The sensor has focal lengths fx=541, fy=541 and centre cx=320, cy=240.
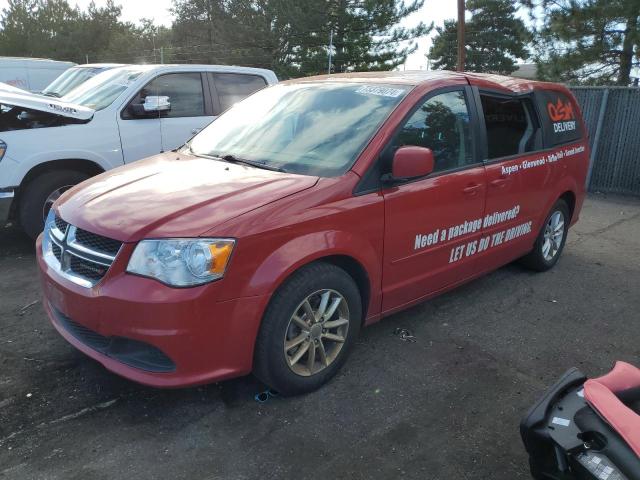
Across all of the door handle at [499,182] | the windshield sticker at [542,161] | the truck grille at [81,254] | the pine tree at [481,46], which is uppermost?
the pine tree at [481,46]

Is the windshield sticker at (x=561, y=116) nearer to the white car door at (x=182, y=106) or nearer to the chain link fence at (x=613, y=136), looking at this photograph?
the white car door at (x=182, y=106)

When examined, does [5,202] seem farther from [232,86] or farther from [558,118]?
[558,118]

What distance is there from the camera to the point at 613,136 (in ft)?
32.6

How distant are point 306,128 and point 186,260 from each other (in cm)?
144

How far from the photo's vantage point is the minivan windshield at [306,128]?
11.0 ft

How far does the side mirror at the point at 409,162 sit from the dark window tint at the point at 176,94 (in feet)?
12.5

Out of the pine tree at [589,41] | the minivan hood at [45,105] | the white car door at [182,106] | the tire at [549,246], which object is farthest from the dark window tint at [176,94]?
the pine tree at [589,41]

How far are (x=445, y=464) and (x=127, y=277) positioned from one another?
1787 mm

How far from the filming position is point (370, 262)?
128 inches

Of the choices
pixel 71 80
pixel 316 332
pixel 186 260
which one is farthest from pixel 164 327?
pixel 71 80

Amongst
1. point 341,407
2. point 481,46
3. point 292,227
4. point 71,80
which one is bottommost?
point 341,407

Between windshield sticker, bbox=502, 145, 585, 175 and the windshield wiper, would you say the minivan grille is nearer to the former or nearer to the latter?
the windshield wiper

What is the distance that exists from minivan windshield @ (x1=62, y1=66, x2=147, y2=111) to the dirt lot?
2.50 meters

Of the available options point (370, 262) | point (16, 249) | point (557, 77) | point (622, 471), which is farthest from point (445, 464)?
point (557, 77)
